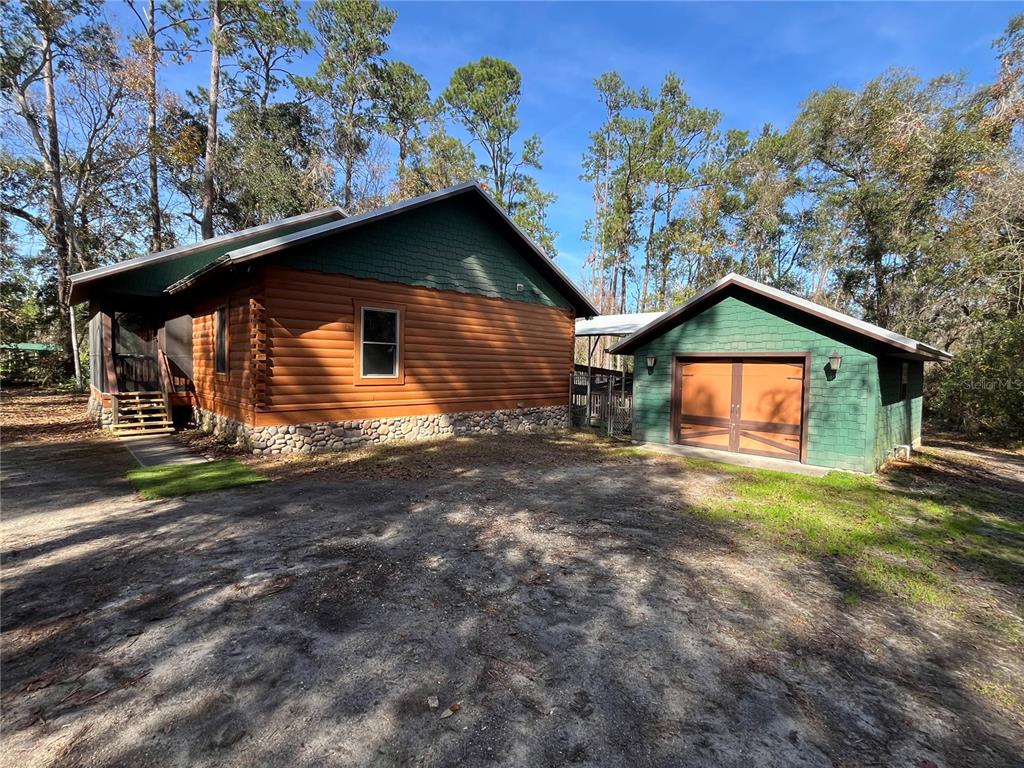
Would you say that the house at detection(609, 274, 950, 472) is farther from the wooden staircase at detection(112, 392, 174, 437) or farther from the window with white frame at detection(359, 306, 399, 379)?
the wooden staircase at detection(112, 392, 174, 437)

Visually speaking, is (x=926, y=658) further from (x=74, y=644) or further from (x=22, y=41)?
(x=22, y=41)

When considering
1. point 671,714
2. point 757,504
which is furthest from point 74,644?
point 757,504

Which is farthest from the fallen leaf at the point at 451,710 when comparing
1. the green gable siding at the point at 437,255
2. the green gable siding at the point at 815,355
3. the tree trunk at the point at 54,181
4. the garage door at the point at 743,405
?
the tree trunk at the point at 54,181

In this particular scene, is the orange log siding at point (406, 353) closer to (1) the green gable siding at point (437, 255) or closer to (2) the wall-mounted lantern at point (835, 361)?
(1) the green gable siding at point (437, 255)

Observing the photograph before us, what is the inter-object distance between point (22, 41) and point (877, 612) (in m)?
30.0

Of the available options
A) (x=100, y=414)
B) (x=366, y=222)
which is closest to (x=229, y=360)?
(x=366, y=222)

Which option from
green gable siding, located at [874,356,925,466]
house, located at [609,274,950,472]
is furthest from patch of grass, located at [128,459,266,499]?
green gable siding, located at [874,356,925,466]

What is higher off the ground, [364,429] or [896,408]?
[896,408]

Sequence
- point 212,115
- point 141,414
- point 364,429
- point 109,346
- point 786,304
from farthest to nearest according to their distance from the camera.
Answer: point 212,115
point 141,414
point 109,346
point 364,429
point 786,304

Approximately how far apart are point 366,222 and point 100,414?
985cm

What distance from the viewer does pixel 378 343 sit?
10125 mm

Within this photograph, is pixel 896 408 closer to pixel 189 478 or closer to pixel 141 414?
pixel 189 478

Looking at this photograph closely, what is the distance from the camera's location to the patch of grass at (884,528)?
14.2 ft

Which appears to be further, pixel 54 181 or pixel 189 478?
pixel 54 181
